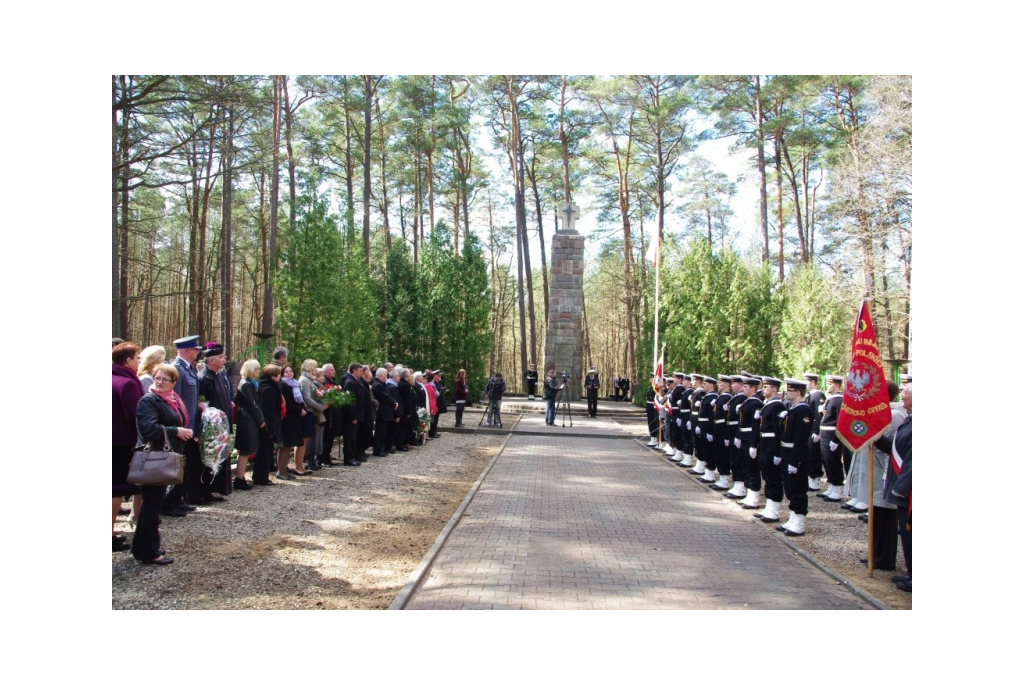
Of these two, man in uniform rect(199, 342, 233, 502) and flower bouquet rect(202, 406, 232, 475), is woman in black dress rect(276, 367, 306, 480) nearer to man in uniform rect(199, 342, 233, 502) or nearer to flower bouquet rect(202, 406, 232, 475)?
man in uniform rect(199, 342, 233, 502)

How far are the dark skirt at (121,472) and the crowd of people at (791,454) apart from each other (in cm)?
641

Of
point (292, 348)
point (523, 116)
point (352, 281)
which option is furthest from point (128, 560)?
point (523, 116)

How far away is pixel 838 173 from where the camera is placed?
21.4m

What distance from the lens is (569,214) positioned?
3097cm

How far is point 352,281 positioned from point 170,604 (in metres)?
16.5

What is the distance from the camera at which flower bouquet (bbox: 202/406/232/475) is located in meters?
7.75

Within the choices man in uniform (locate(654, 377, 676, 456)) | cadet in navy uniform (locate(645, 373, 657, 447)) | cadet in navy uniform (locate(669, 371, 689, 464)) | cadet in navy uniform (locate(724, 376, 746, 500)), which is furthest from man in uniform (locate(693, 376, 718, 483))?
cadet in navy uniform (locate(645, 373, 657, 447))

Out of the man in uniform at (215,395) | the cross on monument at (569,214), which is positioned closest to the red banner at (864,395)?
the man in uniform at (215,395)

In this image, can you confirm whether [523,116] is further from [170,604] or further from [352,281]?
[170,604]

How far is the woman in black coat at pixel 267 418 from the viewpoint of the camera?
9812mm

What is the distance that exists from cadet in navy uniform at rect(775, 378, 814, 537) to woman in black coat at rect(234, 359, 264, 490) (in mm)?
6388

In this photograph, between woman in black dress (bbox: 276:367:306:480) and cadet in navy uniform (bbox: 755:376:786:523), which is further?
woman in black dress (bbox: 276:367:306:480)

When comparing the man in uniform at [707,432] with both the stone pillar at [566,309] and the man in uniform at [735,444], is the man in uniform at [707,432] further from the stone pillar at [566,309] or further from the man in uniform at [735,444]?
the stone pillar at [566,309]

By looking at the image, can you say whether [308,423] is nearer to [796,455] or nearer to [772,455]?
[772,455]
